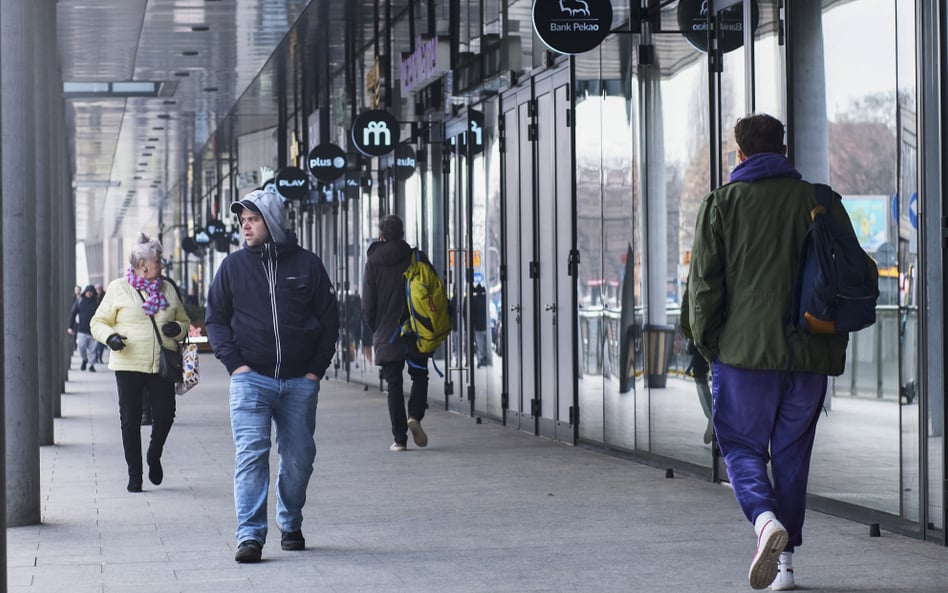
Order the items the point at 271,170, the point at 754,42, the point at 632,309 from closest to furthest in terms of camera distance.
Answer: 1. the point at 754,42
2. the point at 632,309
3. the point at 271,170

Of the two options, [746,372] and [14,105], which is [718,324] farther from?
[14,105]

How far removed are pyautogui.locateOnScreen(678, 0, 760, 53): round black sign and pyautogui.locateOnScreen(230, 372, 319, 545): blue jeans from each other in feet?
12.3

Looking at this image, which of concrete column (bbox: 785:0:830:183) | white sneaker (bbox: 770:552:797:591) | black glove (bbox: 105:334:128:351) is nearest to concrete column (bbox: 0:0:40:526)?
black glove (bbox: 105:334:128:351)

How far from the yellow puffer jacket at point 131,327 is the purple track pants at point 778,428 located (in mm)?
4834

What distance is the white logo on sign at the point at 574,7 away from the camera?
1065cm

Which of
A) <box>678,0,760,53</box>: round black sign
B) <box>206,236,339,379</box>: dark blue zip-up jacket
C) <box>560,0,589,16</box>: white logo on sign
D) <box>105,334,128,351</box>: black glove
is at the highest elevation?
<box>560,0,589,16</box>: white logo on sign

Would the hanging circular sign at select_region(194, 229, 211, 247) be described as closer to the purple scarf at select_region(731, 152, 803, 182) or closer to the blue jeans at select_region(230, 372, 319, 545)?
the blue jeans at select_region(230, 372, 319, 545)

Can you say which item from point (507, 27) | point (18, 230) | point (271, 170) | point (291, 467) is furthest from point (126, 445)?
point (271, 170)

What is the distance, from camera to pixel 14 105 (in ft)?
27.5

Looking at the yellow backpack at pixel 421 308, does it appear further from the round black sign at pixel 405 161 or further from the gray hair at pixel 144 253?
the round black sign at pixel 405 161

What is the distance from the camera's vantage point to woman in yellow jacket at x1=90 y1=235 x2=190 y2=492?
9656 mm

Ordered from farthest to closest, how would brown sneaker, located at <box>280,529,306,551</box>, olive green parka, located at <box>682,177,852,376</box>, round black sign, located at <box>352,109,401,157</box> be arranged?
1. round black sign, located at <box>352,109,401,157</box>
2. brown sneaker, located at <box>280,529,306,551</box>
3. olive green parka, located at <box>682,177,852,376</box>

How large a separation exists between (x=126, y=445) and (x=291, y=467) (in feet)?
9.17

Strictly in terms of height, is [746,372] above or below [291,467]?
above
